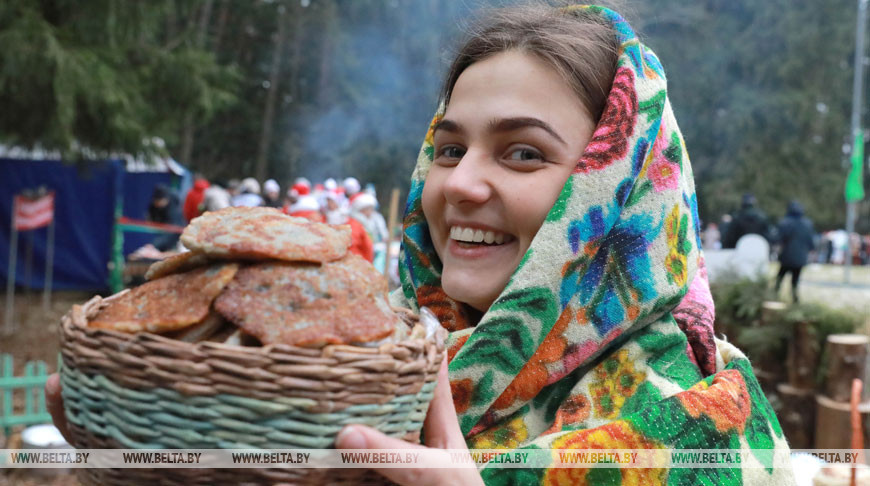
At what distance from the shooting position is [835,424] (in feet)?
17.4

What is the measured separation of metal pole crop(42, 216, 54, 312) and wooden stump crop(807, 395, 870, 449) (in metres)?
10.7

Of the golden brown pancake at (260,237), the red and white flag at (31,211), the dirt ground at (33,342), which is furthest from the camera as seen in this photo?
the red and white flag at (31,211)

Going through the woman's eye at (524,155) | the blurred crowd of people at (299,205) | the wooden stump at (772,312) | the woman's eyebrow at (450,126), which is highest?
the woman's eyebrow at (450,126)

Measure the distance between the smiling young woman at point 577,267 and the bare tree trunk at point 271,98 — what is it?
24.1 meters

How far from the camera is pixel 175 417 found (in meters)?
0.86

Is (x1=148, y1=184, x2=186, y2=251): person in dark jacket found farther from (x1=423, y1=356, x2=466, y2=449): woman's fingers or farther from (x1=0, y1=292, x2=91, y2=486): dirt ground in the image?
(x1=423, y1=356, x2=466, y2=449): woman's fingers

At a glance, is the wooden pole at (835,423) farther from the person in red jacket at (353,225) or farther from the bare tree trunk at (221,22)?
the bare tree trunk at (221,22)

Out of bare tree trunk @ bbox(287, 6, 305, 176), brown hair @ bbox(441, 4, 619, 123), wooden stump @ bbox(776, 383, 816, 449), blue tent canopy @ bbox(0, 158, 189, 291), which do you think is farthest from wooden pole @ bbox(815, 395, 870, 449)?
bare tree trunk @ bbox(287, 6, 305, 176)

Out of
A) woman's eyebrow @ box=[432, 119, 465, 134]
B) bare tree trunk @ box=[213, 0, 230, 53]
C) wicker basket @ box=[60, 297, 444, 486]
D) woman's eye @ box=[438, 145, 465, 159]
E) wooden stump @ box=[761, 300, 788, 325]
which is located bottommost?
wooden stump @ box=[761, 300, 788, 325]

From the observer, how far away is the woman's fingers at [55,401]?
109 cm

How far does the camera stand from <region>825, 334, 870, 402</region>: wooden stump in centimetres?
521

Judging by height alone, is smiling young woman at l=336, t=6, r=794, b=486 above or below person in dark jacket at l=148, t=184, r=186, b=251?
above

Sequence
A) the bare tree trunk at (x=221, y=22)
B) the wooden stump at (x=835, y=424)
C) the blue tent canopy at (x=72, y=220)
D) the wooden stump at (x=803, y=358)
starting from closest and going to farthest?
the wooden stump at (x=835, y=424) < the wooden stump at (x=803, y=358) < the blue tent canopy at (x=72, y=220) < the bare tree trunk at (x=221, y=22)

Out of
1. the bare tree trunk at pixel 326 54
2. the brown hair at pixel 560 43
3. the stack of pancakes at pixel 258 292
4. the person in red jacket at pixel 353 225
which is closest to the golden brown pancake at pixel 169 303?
the stack of pancakes at pixel 258 292
